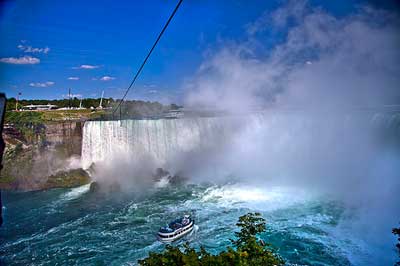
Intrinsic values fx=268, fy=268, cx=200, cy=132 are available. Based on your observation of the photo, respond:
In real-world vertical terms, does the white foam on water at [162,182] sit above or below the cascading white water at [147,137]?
below

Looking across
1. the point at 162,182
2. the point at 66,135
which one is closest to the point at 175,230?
the point at 162,182

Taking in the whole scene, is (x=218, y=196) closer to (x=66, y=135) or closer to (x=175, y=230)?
(x=175, y=230)

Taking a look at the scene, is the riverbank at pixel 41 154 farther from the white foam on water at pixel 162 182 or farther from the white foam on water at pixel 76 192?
the white foam on water at pixel 162 182

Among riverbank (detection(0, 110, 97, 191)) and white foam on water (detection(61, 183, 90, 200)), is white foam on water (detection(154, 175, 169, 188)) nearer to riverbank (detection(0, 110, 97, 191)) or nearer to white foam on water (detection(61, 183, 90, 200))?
white foam on water (detection(61, 183, 90, 200))

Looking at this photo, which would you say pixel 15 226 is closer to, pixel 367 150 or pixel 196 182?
pixel 196 182

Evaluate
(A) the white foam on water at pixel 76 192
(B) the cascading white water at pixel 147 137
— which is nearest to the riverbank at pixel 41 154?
(A) the white foam on water at pixel 76 192

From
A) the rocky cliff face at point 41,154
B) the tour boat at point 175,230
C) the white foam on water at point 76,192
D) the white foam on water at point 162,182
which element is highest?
the rocky cliff face at point 41,154
